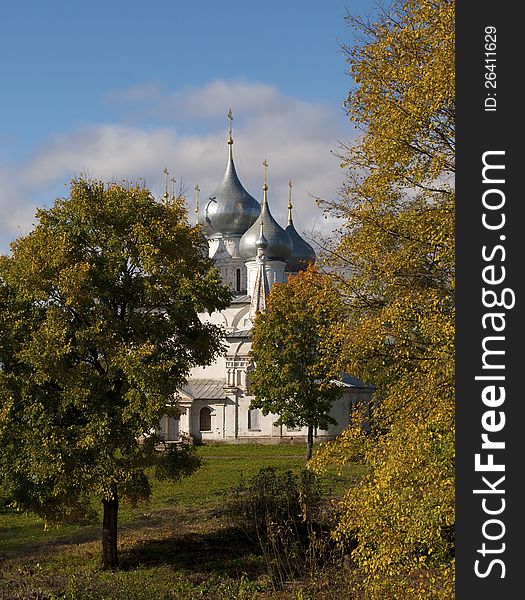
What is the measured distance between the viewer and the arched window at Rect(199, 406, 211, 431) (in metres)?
47.6

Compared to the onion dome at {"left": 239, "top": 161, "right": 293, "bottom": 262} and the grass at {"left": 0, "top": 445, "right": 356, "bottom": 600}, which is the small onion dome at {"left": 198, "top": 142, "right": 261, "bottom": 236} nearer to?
the onion dome at {"left": 239, "top": 161, "right": 293, "bottom": 262}

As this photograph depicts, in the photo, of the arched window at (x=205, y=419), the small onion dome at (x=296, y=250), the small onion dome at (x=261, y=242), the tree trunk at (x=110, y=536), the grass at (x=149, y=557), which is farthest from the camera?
the small onion dome at (x=296, y=250)

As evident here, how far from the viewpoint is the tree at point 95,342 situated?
49.7ft

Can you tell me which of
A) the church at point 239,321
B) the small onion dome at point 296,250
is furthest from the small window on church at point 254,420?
the small onion dome at point 296,250

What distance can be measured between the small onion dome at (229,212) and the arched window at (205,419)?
61.6 feet

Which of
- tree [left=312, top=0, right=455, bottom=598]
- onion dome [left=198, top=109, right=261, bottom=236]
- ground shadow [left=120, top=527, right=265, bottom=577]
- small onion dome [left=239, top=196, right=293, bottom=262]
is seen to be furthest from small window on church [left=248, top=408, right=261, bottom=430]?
tree [left=312, top=0, right=455, bottom=598]

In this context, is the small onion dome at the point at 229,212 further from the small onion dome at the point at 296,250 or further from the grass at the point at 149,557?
the grass at the point at 149,557

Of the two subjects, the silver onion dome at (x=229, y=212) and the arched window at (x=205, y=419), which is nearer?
the arched window at (x=205, y=419)

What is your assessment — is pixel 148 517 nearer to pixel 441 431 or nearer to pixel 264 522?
pixel 264 522

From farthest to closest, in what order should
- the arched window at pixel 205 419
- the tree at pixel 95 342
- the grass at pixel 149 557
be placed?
1. the arched window at pixel 205 419
2. the tree at pixel 95 342
3. the grass at pixel 149 557

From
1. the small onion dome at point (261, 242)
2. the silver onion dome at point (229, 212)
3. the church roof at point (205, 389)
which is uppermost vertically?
the silver onion dome at point (229, 212)

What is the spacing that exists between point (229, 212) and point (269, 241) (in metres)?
8.33

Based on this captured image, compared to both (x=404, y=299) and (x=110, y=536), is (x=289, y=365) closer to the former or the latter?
(x=110, y=536)

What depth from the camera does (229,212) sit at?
206 ft
